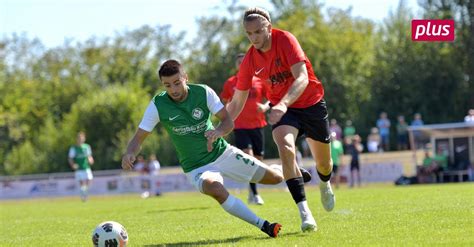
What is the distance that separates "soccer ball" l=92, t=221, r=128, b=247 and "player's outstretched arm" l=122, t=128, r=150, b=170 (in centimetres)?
66

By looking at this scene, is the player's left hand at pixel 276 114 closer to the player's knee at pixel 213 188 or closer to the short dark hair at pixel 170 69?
the player's knee at pixel 213 188

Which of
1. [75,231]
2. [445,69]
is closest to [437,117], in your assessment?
[445,69]

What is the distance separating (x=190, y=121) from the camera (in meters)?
9.96

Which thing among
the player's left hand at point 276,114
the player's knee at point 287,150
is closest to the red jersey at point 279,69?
the player's knee at point 287,150

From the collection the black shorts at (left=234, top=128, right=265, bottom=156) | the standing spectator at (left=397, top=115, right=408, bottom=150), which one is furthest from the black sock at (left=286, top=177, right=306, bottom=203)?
the standing spectator at (left=397, top=115, right=408, bottom=150)

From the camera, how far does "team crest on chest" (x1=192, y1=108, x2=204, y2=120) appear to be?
9977 mm

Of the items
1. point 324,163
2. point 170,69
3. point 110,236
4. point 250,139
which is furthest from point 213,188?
point 250,139

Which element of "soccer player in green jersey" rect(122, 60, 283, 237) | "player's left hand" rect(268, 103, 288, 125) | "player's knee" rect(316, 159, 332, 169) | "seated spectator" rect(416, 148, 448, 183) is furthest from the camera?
"seated spectator" rect(416, 148, 448, 183)

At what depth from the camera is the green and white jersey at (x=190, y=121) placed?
9.96 meters

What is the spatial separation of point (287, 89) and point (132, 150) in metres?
Result: 1.91

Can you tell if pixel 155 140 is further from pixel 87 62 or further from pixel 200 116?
pixel 200 116

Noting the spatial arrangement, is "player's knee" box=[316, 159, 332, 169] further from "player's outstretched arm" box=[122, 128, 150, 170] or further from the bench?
the bench

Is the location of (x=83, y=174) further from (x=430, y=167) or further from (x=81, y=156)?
(x=430, y=167)

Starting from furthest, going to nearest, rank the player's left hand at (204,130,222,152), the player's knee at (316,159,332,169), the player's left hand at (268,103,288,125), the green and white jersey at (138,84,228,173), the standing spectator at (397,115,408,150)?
the standing spectator at (397,115,408,150)
the player's knee at (316,159,332,169)
the green and white jersey at (138,84,228,173)
the player's left hand at (204,130,222,152)
the player's left hand at (268,103,288,125)
